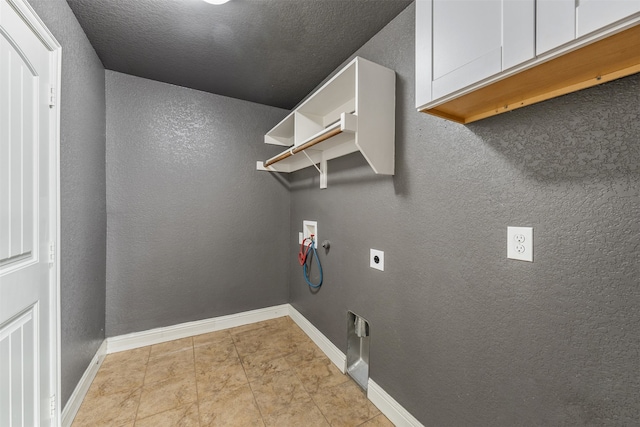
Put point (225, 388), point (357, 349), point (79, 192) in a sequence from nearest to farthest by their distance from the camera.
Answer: point (79, 192) → point (225, 388) → point (357, 349)

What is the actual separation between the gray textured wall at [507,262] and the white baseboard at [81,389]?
1.75 m

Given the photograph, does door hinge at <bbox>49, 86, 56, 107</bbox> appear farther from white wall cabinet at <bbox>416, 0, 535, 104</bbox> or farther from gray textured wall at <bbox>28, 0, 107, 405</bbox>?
white wall cabinet at <bbox>416, 0, 535, 104</bbox>

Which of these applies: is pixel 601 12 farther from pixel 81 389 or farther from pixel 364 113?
pixel 81 389

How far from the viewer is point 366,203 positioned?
1.71m

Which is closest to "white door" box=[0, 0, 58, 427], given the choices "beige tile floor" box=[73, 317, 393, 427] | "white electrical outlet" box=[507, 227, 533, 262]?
"beige tile floor" box=[73, 317, 393, 427]

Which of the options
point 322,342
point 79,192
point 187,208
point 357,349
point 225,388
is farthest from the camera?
point 187,208

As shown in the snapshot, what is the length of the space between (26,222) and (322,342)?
197 centimetres

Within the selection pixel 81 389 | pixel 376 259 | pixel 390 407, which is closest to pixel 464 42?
pixel 376 259

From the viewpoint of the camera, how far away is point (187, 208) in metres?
2.42

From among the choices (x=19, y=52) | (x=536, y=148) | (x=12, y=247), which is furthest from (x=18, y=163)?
(x=536, y=148)

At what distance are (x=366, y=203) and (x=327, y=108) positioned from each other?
85 centimetres

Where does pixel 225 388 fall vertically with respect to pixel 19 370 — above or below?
below

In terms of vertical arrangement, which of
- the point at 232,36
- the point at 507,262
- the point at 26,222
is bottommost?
the point at 507,262

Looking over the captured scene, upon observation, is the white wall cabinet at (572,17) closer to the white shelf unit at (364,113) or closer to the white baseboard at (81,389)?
Answer: the white shelf unit at (364,113)
